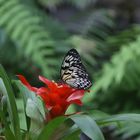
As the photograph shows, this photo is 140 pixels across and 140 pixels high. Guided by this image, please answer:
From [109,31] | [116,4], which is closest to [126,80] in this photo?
[109,31]

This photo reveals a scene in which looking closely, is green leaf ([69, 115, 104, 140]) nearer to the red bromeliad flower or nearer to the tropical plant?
the red bromeliad flower

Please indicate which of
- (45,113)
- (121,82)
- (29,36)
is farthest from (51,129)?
(29,36)

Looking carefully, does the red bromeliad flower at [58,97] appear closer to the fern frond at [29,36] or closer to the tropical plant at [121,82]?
the tropical plant at [121,82]

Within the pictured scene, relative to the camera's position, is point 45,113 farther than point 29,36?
No

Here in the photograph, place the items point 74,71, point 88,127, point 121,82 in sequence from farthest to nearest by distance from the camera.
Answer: point 121,82, point 74,71, point 88,127

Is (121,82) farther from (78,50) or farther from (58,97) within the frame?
(58,97)

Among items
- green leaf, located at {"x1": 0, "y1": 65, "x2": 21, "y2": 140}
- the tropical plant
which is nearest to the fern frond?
the tropical plant
